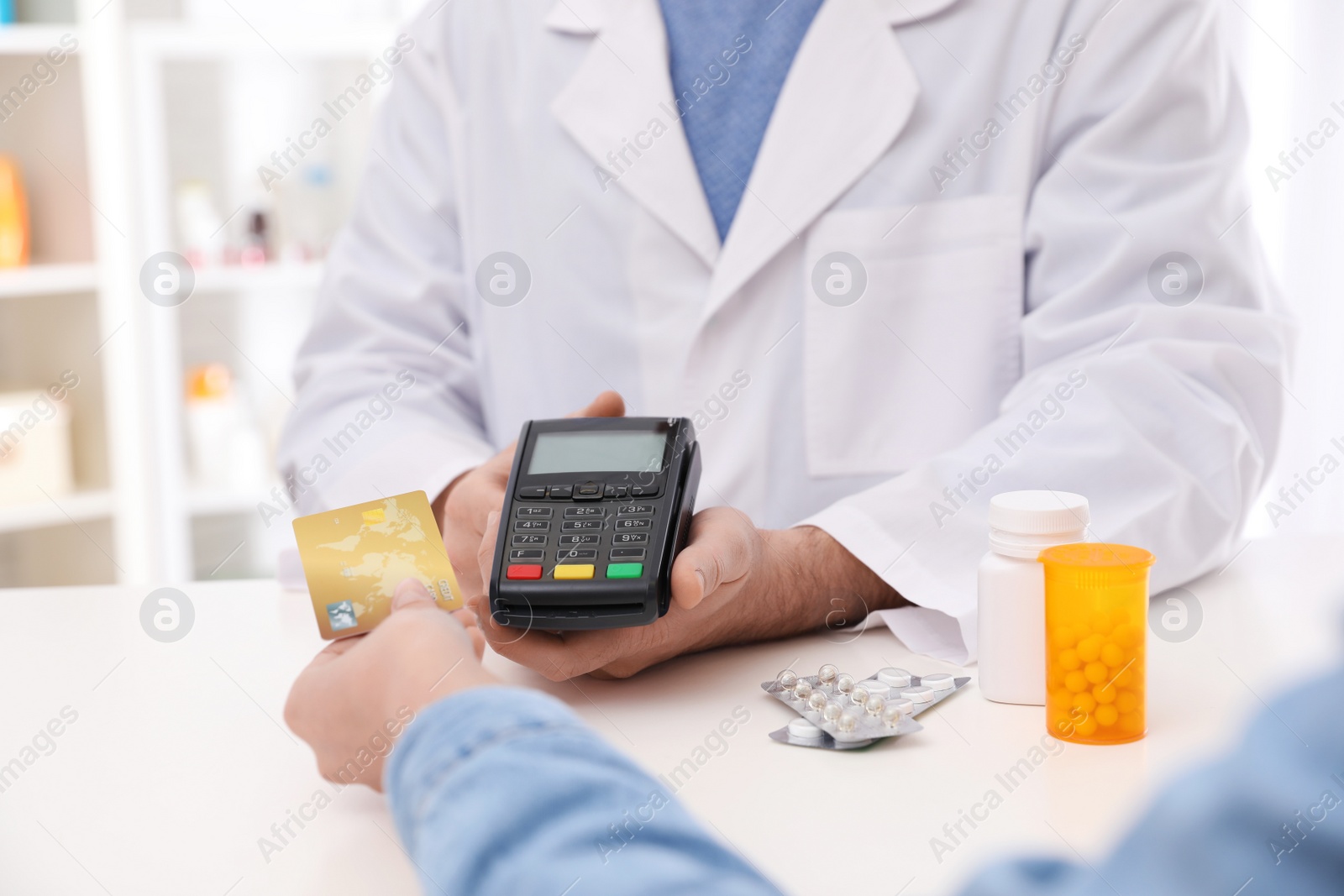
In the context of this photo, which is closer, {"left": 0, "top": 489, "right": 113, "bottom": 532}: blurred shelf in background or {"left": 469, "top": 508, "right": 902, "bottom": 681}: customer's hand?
{"left": 469, "top": 508, "right": 902, "bottom": 681}: customer's hand

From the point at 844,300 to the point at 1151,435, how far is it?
1.03 feet

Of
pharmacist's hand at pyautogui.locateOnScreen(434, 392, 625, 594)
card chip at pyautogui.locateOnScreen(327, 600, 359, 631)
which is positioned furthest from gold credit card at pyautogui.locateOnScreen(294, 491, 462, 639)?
pharmacist's hand at pyautogui.locateOnScreen(434, 392, 625, 594)

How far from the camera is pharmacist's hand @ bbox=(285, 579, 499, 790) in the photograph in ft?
1.57

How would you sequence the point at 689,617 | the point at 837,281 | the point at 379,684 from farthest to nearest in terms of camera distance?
1. the point at 837,281
2. the point at 689,617
3. the point at 379,684

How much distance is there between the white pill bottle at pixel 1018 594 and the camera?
654 mm

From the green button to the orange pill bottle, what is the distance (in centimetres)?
22

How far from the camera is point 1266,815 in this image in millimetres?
206

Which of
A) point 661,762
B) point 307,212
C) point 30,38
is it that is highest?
point 30,38

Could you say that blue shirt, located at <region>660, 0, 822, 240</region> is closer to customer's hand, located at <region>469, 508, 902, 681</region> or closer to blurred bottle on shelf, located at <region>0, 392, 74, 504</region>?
customer's hand, located at <region>469, 508, 902, 681</region>

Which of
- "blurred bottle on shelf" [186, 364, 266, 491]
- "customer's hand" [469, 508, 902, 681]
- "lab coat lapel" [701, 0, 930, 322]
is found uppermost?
"lab coat lapel" [701, 0, 930, 322]

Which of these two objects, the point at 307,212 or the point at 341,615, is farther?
the point at 307,212

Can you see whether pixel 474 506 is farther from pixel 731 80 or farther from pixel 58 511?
pixel 58 511

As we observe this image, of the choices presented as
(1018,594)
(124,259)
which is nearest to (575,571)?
(1018,594)

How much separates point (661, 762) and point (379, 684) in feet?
0.54
